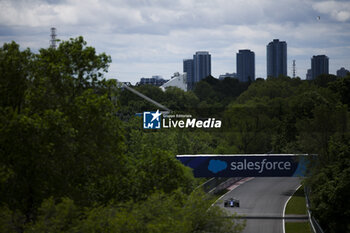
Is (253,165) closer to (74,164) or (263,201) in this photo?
(263,201)

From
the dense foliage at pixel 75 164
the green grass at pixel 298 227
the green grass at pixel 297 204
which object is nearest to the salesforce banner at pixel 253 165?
the green grass at pixel 298 227

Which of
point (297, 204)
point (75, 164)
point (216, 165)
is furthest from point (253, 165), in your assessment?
point (75, 164)

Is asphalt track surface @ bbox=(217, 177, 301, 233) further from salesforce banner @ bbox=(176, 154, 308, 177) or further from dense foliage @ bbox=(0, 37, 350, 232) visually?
dense foliage @ bbox=(0, 37, 350, 232)

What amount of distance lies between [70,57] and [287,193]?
46.0 metres

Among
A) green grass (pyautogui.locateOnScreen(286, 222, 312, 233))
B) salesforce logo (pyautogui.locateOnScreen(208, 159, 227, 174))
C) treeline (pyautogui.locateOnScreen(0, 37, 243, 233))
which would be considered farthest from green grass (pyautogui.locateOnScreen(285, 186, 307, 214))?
treeline (pyautogui.locateOnScreen(0, 37, 243, 233))

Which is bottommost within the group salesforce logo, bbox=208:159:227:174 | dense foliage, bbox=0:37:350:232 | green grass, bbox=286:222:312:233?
green grass, bbox=286:222:312:233

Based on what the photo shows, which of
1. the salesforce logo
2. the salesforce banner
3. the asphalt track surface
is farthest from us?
the salesforce logo

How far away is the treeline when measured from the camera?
17731 mm

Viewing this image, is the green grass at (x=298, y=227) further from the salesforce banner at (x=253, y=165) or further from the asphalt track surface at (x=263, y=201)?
the salesforce banner at (x=253, y=165)

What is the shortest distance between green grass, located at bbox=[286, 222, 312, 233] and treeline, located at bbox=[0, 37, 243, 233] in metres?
20.5

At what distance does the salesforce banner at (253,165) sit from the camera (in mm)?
48250

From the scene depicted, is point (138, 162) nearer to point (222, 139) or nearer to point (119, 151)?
point (119, 151)

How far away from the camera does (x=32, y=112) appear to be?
20.8 m

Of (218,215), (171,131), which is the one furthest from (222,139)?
(218,215)
